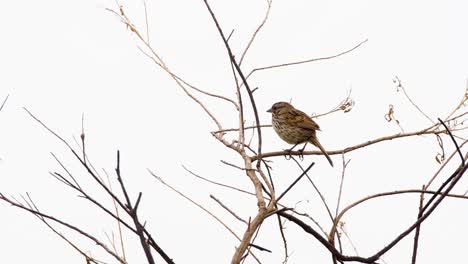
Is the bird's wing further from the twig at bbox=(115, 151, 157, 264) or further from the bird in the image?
the twig at bbox=(115, 151, 157, 264)

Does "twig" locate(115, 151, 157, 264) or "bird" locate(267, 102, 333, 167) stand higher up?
"bird" locate(267, 102, 333, 167)

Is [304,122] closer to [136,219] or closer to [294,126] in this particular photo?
[294,126]

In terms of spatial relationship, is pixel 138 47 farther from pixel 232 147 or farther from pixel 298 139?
pixel 298 139

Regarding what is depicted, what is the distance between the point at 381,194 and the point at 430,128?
6.20 feet

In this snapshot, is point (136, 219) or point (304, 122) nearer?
point (136, 219)

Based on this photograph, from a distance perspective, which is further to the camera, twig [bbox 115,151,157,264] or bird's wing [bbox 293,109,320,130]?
bird's wing [bbox 293,109,320,130]

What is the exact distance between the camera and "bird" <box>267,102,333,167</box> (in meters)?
7.00

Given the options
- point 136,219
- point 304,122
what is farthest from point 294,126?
point 136,219

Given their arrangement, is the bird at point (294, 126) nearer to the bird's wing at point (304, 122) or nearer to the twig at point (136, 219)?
the bird's wing at point (304, 122)

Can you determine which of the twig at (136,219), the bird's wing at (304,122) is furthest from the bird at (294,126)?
the twig at (136,219)

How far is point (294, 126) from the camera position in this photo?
711cm

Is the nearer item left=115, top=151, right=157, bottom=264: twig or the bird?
left=115, top=151, right=157, bottom=264: twig

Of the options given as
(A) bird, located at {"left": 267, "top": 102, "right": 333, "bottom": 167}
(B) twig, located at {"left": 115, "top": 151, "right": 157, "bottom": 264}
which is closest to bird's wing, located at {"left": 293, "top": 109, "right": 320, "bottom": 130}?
(A) bird, located at {"left": 267, "top": 102, "right": 333, "bottom": 167}

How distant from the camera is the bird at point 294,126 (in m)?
7.00
